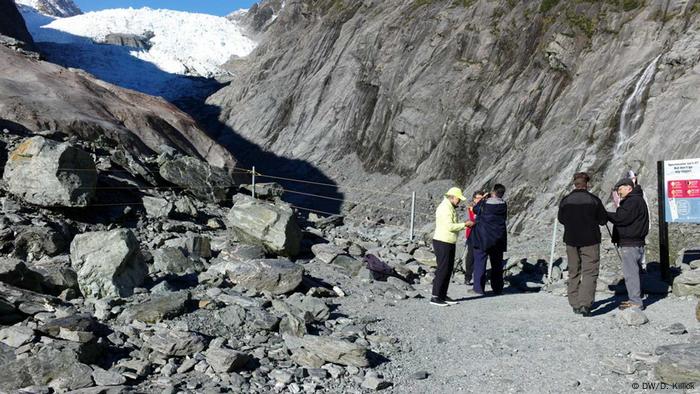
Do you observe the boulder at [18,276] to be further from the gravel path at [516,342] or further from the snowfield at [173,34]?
the snowfield at [173,34]

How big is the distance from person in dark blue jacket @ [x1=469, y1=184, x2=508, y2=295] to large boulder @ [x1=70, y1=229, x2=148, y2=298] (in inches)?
210

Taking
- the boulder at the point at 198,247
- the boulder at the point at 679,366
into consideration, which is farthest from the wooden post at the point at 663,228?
the boulder at the point at 198,247

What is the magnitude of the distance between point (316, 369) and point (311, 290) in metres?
3.18

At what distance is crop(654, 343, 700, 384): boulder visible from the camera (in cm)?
497

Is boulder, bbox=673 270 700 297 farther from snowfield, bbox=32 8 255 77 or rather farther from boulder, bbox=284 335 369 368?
snowfield, bbox=32 8 255 77

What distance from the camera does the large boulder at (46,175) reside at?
36.2ft

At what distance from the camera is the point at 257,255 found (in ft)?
35.3

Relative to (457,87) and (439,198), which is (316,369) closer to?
(439,198)

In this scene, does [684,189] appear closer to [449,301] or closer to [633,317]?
[633,317]

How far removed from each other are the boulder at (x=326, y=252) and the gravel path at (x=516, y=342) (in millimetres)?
2413

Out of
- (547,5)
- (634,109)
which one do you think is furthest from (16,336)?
(547,5)

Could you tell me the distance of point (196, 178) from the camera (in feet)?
53.4

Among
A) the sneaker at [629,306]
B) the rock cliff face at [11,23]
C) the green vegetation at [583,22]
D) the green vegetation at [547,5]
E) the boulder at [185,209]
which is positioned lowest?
the sneaker at [629,306]

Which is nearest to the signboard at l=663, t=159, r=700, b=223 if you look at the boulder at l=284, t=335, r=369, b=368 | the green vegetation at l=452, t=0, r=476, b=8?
the boulder at l=284, t=335, r=369, b=368
